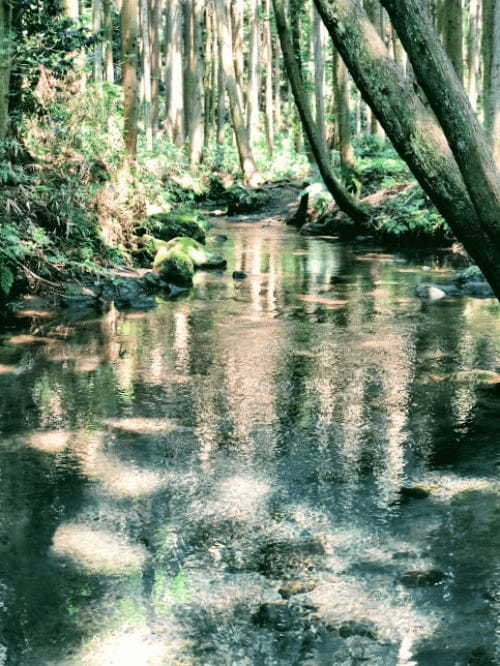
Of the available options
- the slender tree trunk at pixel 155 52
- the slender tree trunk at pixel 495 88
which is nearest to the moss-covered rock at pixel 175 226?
the slender tree trunk at pixel 495 88

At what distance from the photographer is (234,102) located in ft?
102

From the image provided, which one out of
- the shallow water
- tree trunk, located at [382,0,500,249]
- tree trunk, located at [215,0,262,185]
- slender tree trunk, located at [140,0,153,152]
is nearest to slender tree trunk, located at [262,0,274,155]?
slender tree trunk, located at [140,0,153,152]

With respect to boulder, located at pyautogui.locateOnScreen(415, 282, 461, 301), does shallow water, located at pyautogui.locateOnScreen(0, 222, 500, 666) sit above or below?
below

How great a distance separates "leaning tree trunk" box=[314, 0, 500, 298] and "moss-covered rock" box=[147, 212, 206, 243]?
1008 cm

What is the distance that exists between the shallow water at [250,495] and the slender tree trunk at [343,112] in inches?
539

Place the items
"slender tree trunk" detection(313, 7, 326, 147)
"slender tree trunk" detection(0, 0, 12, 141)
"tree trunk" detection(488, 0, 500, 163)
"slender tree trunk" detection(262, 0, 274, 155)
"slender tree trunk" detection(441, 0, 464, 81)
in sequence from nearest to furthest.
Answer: "slender tree trunk" detection(0, 0, 12, 141) → "tree trunk" detection(488, 0, 500, 163) → "slender tree trunk" detection(441, 0, 464, 81) → "slender tree trunk" detection(313, 7, 326, 147) → "slender tree trunk" detection(262, 0, 274, 155)

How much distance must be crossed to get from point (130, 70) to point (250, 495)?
13398 mm

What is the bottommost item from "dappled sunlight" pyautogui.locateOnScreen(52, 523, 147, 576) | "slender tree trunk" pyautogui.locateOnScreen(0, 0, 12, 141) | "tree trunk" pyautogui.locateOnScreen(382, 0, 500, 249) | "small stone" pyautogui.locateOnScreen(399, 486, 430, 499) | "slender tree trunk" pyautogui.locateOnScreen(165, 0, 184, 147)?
"dappled sunlight" pyautogui.locateOnScreen(52, 523, 147, 576)

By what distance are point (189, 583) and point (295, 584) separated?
0.54 m

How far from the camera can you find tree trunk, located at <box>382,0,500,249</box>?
19.7 ft

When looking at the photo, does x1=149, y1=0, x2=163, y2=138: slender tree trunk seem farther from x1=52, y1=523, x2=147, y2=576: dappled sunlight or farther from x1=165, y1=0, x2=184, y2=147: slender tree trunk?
x1=52, y1=523, x2=147, y2=576: dappled sunlight

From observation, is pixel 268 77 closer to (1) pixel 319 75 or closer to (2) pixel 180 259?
(1) pixel 319 75

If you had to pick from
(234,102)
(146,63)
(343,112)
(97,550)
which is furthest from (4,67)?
(146,63)

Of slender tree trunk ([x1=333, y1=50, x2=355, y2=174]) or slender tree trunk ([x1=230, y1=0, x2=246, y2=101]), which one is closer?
slender tree trunk ([x1=333, y1=50, x2=355, y2=174])
